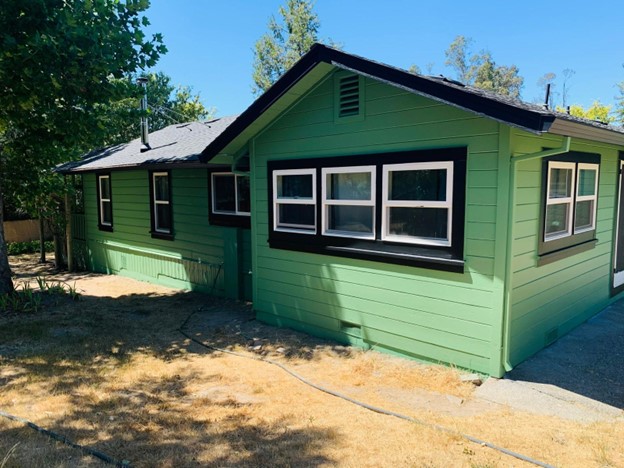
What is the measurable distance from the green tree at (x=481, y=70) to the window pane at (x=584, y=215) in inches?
1539

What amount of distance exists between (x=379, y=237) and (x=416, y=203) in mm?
654

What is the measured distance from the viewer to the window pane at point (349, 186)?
5.54m

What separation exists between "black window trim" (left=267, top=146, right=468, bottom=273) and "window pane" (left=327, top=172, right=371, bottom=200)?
0.15 meters

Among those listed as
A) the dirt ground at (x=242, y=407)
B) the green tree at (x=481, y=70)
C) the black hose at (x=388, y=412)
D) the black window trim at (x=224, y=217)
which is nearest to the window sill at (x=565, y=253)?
the dirt ground at (x=242, y=407)

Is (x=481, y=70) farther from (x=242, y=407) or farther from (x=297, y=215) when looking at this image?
(x=242, y=407)

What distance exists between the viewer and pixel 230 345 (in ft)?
20.2

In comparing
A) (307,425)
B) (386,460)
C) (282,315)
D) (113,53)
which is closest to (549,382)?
(386,460)

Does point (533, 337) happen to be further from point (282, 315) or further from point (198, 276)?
point (198, 276)

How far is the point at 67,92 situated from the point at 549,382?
7.81 metres

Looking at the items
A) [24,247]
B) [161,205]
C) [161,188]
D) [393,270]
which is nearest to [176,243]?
[161,205]

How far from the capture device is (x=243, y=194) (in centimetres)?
826

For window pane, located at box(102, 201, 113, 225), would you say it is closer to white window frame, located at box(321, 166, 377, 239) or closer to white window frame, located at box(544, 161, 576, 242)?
white window frame, located at box(321, 166, 377, 239)

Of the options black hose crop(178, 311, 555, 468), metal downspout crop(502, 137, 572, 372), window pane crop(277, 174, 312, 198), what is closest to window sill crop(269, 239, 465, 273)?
metal downspout crop(502, 137, 572, 372)

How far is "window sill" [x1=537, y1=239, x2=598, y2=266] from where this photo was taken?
5006 mm
